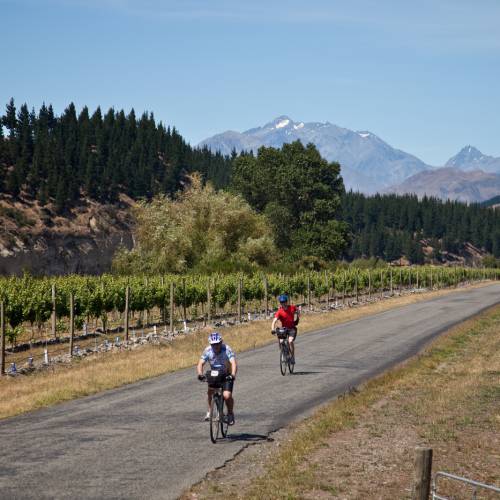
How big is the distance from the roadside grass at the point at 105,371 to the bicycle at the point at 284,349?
405cm

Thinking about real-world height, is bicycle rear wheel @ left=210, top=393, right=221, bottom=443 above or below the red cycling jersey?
below

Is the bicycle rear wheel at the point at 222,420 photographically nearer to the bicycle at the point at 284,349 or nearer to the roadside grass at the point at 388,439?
the roadside grass at the point at 388,439

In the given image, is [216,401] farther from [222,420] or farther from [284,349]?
[284,349]

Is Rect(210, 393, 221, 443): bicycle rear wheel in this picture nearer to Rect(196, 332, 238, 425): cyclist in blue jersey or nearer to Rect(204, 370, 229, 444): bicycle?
Rect(204, 370, 229, 444): bicycle

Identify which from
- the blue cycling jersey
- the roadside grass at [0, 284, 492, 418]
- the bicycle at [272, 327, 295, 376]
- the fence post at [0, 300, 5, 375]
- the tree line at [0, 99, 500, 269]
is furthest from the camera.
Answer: the tree line at [0, 99, 500, 269]

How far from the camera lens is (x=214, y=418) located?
49.5 feet

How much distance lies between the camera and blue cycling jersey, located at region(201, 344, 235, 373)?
15008 mm

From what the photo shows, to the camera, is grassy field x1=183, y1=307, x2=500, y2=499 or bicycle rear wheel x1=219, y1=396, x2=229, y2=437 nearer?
grassy field x1=183, y1=307, x2=500, y2=499

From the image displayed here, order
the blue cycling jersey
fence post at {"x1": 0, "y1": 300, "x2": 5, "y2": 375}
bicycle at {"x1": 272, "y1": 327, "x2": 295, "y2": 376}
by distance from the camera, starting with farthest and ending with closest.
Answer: fence post at {"x1": 0, "y1": 300, "x2": 5, "y2": 375}
bicycle at {"x1": 272, "y1": 327, "x2": 295, "y2": 376}
the blue cycling jersey

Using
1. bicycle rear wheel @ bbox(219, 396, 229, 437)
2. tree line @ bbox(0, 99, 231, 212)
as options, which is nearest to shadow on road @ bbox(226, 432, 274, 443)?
bicycle rear wheel @ bbox(219, 396, 229, 437)

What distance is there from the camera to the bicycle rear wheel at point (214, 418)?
1490cm

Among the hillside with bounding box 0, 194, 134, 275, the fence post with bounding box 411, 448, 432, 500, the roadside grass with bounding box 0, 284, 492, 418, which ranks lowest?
the roadside grass with bounding box 0, 284, 492, 418

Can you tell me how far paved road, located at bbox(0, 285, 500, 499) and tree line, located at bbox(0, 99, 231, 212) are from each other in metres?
96.4

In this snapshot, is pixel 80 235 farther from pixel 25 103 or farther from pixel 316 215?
pixel 25 103
